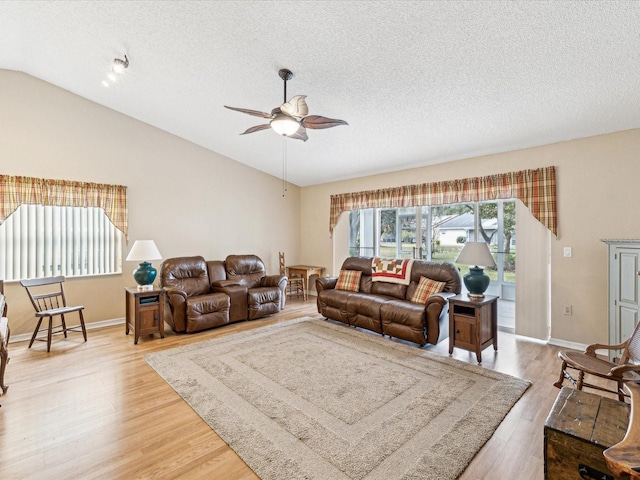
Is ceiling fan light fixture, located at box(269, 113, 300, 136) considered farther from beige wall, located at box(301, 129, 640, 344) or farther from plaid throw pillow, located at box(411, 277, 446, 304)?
beige wall, located at box(301, 129, 640, 344)

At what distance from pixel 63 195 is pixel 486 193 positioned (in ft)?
19.8

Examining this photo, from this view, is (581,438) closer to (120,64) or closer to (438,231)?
(438,231)

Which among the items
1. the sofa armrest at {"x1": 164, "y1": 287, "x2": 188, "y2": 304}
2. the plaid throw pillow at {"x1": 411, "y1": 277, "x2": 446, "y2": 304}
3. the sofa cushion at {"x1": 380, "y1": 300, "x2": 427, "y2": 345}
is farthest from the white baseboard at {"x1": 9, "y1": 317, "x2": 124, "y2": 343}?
the plaid throw pillow at {"x1": 411, "y1": 277, "x2": 446, "y2": 304}

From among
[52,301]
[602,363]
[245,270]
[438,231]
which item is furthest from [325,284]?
[52,301]

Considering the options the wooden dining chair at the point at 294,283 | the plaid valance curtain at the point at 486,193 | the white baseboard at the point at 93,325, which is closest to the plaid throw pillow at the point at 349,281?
the plaid valance curtain at the point at 486,193

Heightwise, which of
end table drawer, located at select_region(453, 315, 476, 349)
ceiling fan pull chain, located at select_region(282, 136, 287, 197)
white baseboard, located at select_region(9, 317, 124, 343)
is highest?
ceiling fan pull chain, located at select_region(282, 136, 287, 197)

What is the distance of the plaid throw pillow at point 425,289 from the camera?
4.13 meters

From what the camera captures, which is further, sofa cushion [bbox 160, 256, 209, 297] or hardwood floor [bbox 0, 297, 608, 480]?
sofa cushion [bbox 160, 256, 209, 297]

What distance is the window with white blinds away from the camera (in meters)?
4.09

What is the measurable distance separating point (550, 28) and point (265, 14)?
219 centimetres

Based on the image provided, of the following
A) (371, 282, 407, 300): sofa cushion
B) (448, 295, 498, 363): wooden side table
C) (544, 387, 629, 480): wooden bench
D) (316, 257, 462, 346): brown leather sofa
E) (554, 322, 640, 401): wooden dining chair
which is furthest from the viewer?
(371, 282, 407, 300): sofa cushion

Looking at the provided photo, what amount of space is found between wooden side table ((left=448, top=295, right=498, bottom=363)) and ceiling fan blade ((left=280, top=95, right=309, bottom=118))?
2.64 m

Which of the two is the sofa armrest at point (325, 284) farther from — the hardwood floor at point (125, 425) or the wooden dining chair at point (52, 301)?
the wooden dining chair at point (52, 301)

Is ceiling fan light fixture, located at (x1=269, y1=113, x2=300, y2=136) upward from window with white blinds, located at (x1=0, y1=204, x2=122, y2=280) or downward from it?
upward
